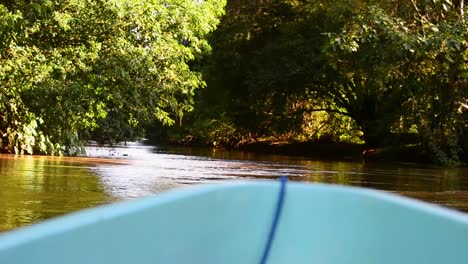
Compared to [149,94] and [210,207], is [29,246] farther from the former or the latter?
[149,94]

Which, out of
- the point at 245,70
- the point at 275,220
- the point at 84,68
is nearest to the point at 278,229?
the point at 275,220

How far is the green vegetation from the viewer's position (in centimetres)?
880

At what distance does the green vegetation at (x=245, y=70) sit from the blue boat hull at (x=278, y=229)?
5120mm

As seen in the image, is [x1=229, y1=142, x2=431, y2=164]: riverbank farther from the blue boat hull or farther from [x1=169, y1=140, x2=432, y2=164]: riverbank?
the blue boat hull

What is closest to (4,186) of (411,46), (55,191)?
(55,191)

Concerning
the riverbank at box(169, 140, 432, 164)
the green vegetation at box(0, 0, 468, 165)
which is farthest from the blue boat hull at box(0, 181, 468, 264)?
the riverbank at box(169, 140, 432, 164)

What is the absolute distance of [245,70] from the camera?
2391 cm

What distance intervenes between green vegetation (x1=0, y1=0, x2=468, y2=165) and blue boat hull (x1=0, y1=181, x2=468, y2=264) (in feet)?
16.8

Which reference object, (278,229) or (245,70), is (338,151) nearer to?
(245,70)

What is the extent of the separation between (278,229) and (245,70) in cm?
2257

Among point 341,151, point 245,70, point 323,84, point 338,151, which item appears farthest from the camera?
point 245,70

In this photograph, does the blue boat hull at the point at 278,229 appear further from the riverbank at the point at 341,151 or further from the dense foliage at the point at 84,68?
the riverbank at the point at 341,151

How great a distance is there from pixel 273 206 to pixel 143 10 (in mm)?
9094

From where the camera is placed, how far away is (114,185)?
5094 millimetres
